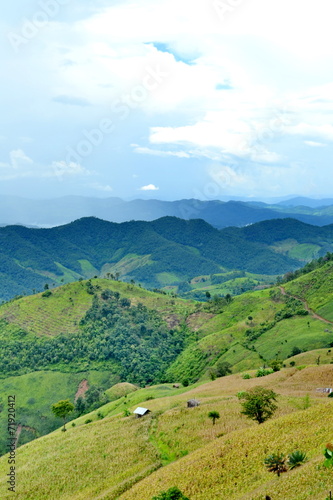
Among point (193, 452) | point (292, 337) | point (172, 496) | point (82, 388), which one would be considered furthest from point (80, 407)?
point (172, 496)

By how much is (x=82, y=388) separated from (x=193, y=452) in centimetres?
12438

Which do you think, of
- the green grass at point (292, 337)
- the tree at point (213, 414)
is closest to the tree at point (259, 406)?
the tree at point (213, 414)

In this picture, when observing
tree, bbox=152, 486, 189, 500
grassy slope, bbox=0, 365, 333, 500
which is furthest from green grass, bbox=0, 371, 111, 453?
tree, bbox=152, 486, 189, 500

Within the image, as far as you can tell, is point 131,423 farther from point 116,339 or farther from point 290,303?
point 290,303

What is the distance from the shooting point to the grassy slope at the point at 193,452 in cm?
3956

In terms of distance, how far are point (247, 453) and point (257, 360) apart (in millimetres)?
107093

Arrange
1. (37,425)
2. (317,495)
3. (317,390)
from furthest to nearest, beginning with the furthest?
(37,425) → (317,390) → (317,495)

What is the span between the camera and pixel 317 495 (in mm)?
30875

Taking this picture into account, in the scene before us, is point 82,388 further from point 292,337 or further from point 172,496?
point 172,496

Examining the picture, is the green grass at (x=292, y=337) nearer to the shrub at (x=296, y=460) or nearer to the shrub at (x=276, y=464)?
the shrub at (x=296, y=460)

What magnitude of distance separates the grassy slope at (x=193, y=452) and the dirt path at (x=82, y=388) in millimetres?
73245

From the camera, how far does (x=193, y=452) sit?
54.8m

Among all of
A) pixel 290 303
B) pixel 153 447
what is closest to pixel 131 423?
pixel 153 447

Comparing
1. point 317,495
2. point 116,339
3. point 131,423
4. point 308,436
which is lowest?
point 116,339
